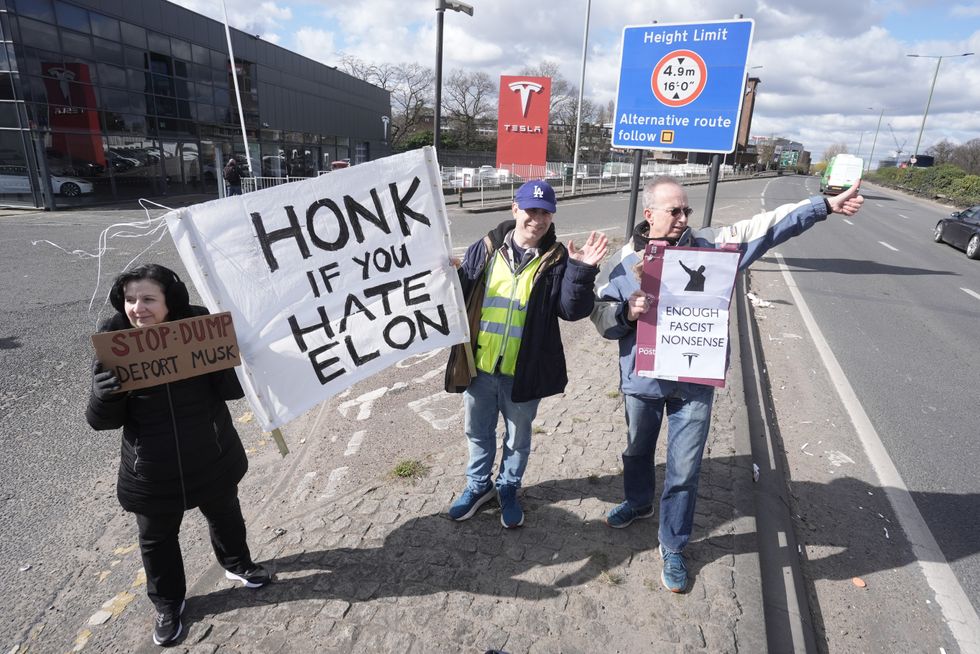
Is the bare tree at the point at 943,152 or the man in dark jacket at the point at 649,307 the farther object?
the bare tree at the point at 943,152

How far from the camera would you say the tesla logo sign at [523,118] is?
17.4 meters

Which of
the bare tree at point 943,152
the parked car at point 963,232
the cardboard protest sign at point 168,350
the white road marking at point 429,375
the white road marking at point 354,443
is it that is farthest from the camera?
the bare tree at point 943,152

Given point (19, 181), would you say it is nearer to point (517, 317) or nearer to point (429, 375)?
point (429, 375)

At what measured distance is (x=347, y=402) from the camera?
16.5ft

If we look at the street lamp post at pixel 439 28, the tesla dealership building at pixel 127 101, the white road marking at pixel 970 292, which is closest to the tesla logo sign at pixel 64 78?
the tesla dealership building at pixel 127 101

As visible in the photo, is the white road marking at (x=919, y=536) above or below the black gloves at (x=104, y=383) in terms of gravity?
below

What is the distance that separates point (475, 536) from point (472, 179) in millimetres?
24997

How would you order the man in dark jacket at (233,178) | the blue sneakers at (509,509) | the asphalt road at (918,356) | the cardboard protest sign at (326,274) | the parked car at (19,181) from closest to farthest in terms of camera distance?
the cardboard protest sign at (326,274)
the blue sneakers at (509,509)
the asphalt road at (918,356)
the parked car at (19,181)
the man in dark jacket at (233,178)

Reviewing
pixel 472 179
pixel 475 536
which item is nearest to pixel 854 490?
pixel 475 536

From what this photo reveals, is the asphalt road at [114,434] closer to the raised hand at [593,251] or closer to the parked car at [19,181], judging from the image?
the raised hand at [593,251]

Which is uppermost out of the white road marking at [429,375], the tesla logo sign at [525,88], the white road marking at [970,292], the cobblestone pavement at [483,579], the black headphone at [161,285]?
the tesla logo sign at [525,88]

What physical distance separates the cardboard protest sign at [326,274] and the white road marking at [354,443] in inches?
60.8

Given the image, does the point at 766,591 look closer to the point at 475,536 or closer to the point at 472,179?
the point at 475,536

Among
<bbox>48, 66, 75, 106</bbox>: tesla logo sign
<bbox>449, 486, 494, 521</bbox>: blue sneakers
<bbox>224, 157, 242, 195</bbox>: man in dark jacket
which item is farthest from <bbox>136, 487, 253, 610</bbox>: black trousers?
<bbox>48, 66, 75, 106</bbox>: tesla logo sign
